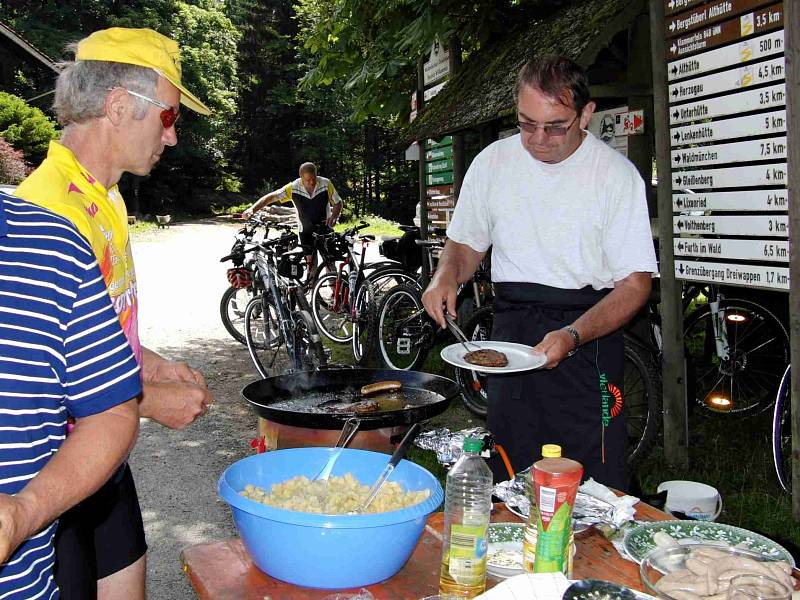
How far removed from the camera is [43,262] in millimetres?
1524

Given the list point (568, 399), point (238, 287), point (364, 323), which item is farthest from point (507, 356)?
point (238, 287)

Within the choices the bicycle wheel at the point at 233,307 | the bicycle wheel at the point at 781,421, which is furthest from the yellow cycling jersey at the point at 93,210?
the bicycle wheel at the point at 233,307

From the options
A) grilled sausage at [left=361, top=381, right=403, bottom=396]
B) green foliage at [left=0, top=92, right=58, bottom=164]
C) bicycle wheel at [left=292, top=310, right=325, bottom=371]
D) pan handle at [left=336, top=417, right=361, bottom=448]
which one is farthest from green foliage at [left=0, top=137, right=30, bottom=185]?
pan handle at [left=336, top=417, right=361, bottom=448]

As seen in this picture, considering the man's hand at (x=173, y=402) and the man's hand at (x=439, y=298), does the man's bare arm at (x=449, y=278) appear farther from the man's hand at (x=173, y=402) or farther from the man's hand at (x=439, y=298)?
the man's hand at (x=173, y=402)

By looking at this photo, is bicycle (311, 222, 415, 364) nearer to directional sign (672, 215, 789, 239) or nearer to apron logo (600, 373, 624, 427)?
directional sign (672, 215, 789, 239)

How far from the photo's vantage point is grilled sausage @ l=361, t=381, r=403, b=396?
146 inches

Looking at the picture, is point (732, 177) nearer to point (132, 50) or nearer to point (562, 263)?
point (562, 263)

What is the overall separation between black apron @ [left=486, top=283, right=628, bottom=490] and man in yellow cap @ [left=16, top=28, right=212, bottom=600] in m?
1.26

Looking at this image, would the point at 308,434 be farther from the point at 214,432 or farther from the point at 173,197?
the point at 173,197

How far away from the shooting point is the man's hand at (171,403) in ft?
7.25

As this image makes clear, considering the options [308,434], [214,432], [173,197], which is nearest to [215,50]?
[173,197]

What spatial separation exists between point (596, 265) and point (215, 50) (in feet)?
164

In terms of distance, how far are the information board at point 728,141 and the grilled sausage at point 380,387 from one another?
7.59 feet

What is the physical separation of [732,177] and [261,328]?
6047mm
